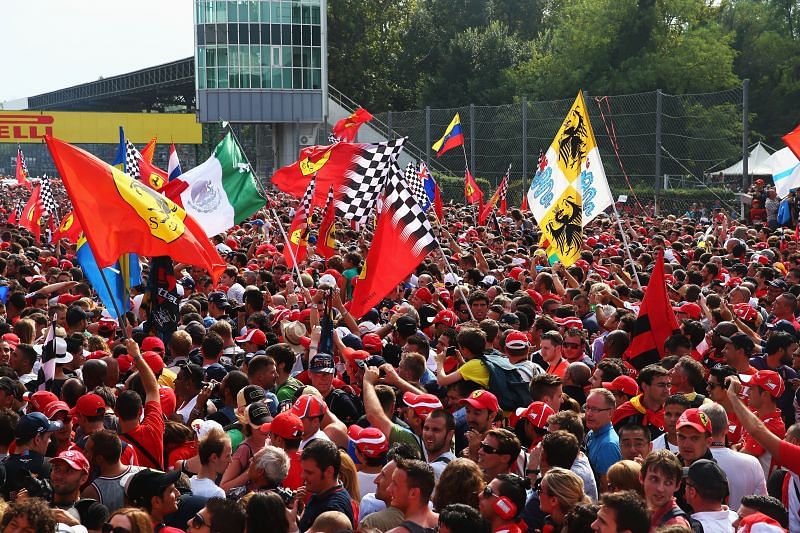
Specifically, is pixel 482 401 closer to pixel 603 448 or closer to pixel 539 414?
pixel 539 414

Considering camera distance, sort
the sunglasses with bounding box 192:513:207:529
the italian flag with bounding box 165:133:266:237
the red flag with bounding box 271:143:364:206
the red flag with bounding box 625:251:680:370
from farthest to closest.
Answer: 1. the red flag with bounding box 271:143:364:206
2. the italian flag with bounding box 165:133:266:237
3. the red flag with bounding box 625:251:680:370
4. the sunglasses with bounding box 192:513:207:529

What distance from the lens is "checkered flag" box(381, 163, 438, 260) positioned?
37.4 ft

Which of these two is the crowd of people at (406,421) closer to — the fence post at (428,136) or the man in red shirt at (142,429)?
the man in red shirt at (142,429)

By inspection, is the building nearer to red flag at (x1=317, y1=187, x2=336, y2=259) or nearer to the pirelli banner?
the pirelli banner

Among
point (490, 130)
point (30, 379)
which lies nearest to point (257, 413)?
point (30, 379)

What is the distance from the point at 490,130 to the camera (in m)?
36.8

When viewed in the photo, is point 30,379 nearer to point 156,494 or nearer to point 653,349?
point 156,494

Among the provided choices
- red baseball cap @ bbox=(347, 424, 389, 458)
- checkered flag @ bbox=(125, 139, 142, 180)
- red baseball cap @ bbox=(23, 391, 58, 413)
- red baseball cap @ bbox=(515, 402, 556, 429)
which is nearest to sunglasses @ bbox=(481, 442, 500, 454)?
red baseball cap @ bbox=(347, 424, 389, 458)

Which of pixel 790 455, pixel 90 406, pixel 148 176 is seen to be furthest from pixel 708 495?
pixel 148 176

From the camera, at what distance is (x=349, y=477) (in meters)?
6.36

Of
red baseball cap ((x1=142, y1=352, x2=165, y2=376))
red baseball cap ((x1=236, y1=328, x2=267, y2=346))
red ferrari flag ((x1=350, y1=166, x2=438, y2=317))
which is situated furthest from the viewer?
red ferrari flag ((x1=350, y1=166, x2=438, y2=317))

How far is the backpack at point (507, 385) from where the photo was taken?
8.12m

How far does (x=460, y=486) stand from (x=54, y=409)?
116 inches

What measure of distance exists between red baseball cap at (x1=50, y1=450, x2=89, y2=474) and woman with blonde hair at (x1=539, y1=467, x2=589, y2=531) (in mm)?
2457
